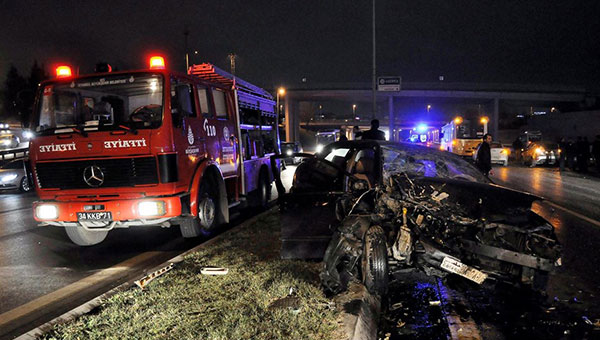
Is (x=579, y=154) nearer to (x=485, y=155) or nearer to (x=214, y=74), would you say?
(x=485, y=155)

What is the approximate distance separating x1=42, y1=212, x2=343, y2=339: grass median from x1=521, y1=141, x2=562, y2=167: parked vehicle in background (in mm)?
24750

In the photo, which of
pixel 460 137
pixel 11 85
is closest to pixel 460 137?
pixel 460 137

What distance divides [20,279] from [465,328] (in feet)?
17.3

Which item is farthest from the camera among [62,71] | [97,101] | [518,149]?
[518,149]

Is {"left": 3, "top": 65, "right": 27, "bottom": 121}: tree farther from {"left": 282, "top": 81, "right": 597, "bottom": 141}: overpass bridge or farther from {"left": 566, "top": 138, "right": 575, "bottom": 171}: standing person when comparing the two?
{"left": 566, "top": 138, "right": 575, "bottom": 171}: standing person

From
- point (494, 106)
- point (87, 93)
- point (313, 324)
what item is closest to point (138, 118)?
point (87, 93)

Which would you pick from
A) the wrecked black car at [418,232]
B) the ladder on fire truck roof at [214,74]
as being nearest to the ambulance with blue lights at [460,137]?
the ladder on fire truck roof at [214,74]

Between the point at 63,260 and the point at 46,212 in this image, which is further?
the point at 63,260

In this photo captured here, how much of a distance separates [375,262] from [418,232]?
0.57 metres

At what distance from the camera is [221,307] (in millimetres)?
3846

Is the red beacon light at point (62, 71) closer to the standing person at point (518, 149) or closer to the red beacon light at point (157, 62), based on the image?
the red beacon light at point (157, 62)

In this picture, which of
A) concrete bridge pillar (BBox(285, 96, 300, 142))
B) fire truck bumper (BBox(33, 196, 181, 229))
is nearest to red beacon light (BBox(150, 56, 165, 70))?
fire truck bumper (BBox(33, 196, 181, 229))

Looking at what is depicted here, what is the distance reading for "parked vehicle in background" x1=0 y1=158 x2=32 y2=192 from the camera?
49.2 feet

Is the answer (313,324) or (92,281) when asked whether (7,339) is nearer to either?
(92,281)
